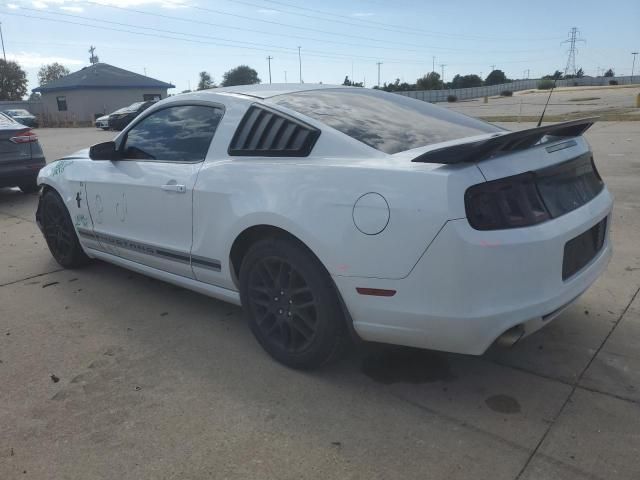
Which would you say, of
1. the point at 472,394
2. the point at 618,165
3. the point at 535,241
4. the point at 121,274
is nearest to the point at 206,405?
the point at 472,394

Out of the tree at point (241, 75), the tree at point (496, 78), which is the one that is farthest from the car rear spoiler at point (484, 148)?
the tree at point (496, 78)

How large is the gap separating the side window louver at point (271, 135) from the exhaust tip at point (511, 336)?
51.3 inches

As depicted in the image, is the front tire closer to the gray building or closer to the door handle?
the door handle

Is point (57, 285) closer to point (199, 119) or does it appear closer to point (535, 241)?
point (199, 119)

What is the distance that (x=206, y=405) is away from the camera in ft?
8.95

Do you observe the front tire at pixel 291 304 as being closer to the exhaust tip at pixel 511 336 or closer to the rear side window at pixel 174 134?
the exhaust tip at pixel 511 336

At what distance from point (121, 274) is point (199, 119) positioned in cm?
189

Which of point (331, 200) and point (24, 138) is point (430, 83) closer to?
point (24, 138)

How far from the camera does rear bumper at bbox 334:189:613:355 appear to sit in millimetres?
2287

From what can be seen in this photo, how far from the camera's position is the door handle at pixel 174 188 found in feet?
11.1

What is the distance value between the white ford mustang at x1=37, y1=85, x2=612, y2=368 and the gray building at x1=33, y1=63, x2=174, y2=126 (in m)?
41.6

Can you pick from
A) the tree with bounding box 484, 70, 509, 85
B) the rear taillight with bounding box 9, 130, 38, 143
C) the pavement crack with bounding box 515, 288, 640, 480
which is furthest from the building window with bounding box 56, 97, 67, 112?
the tree with bounding box 484, 70, 509, 85

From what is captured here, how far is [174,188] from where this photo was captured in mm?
3439

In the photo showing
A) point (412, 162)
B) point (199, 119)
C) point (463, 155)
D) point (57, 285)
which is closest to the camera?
point (463, 155)
